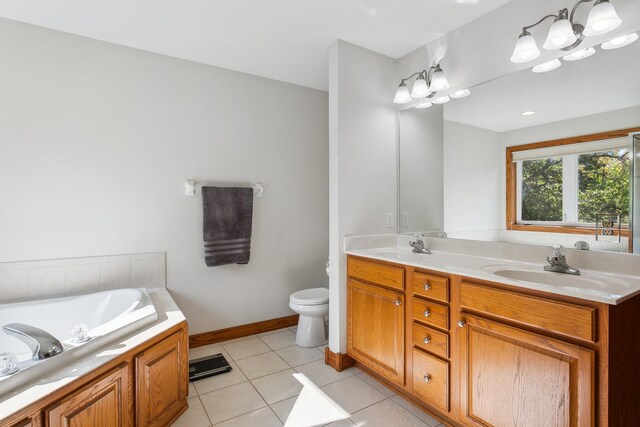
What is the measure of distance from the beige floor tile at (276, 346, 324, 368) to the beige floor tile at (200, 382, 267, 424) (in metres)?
0.43

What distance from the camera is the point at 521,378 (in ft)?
4.46

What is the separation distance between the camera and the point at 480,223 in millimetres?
2131

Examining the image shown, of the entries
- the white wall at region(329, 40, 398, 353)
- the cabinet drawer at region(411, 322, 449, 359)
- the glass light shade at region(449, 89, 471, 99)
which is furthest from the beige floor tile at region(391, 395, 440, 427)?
the glass light shade at region(449, 89, 471, 99)

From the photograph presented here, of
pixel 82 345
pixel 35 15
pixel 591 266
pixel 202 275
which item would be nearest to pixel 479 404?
pixel 591 266

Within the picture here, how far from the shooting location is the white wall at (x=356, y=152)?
2.39 m

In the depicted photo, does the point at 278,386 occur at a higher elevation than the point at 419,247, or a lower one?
lower

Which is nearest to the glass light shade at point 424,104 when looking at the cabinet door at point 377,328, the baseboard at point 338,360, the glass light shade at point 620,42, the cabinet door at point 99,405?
the glass light shade at point 620,42

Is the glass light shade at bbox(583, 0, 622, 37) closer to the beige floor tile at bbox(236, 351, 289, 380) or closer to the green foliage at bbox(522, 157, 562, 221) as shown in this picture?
the green foliage at bbox(522, 157, 562, 221)

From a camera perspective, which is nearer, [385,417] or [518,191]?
[385,417]

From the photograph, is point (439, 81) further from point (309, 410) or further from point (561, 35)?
point (309, 410)

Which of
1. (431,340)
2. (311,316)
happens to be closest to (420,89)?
(431,340)

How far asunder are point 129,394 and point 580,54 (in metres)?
2.77

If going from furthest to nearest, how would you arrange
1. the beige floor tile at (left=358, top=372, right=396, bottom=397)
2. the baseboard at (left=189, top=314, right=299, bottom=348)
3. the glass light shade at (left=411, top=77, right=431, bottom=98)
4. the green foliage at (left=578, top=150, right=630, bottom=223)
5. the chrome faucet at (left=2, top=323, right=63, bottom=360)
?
1. the baseboard at (left=189, top=314, right=299, bottom=348)
2. the glass light shade at (left=411, top=77, right=431, bottom=98)
3. the beige floor tile at (left=358, top=372, right=396, bottom=397)
4. the green foliage at (left=578, top=150, right=630, bottom=223)
5. the chrome faucet at (left=2, top=323, right=63, bottom=360)

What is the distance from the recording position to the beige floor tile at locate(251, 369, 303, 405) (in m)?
2.04
